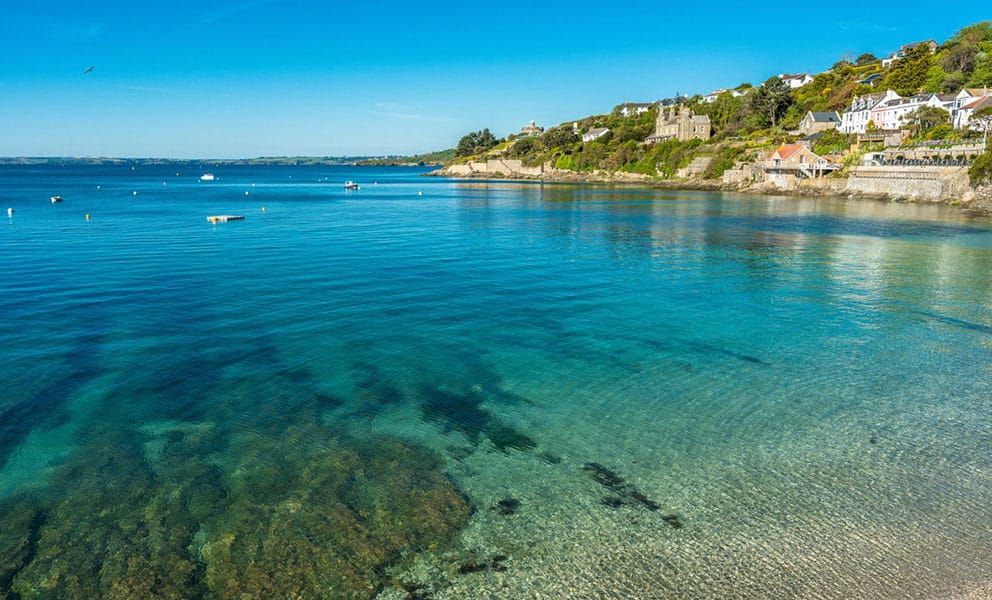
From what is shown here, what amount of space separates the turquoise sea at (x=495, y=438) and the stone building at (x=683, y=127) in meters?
125

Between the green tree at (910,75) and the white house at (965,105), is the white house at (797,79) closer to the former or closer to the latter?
the green tree at (910,75)

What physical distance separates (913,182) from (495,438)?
79847 millimetres

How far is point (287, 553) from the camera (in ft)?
27.5

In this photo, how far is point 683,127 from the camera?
471 feet

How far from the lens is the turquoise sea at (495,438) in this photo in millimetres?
8172

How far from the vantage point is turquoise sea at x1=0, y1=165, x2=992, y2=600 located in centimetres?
817

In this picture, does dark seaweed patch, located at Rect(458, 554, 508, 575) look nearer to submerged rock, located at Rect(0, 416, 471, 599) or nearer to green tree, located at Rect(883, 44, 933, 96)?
submerged rock, located at Rect(0, 416, 471, 599)

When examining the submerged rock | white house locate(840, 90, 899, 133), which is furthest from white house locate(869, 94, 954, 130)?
the submerged rock

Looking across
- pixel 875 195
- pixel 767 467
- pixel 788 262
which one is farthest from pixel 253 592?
pixel 875 195

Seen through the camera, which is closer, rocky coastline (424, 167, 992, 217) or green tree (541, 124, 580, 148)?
rocky coastline (424, 167, 992, 217)

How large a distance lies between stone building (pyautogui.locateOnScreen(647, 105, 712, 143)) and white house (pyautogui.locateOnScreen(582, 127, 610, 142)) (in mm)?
27223

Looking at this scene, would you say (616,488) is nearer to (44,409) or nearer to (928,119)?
(44,409)

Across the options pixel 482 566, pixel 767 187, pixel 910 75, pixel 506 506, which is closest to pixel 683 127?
pixel 910 75

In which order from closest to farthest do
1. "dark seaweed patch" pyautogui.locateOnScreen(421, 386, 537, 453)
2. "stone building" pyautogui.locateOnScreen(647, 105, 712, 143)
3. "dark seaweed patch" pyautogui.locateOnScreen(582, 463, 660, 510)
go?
1. "dark seaweed patch" pyautogui.locateOnScreen(582, 463, 660, 510)
2. "dark seaweed patch" pyautogui.locateOnScreen(421, 386, 537, 453)
3. "stone building" pyautogui.locateOnScreen(647, 105, 712, 143)
